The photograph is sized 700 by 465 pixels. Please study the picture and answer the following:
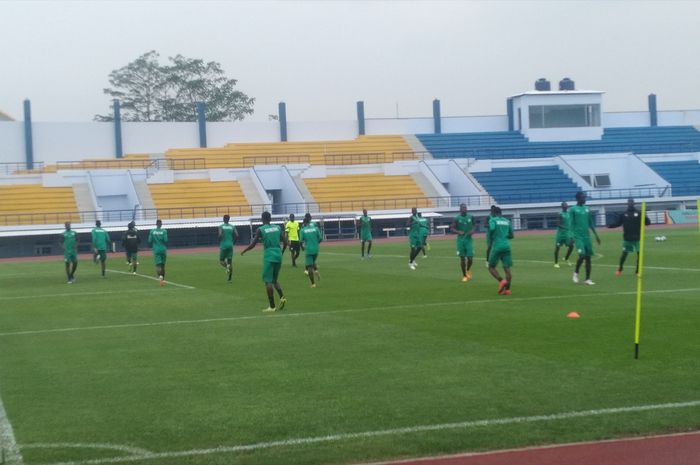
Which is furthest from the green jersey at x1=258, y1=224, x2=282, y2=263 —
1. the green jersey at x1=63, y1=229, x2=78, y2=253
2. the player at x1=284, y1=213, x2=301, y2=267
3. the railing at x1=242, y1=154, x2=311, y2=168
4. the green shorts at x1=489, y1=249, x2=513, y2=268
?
the railing at x1=242, y1=154, x2=311, y2=168

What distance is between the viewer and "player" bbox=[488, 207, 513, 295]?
20922mm

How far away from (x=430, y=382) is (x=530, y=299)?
363 inches

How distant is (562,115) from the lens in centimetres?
8106

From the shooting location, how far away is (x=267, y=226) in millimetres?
19141

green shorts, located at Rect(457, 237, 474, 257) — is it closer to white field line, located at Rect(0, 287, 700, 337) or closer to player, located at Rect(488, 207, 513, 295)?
player, located at Rect(488, 207, 513, 295)

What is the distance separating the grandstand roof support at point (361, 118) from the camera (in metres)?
82.7

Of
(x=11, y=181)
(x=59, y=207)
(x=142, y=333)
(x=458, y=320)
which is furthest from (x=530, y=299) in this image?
(x=11, y=181)

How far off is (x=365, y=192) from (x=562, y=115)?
20.8m

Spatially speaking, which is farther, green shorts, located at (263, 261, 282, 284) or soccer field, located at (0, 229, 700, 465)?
green shorts, located at (263, 261, 282, 284)

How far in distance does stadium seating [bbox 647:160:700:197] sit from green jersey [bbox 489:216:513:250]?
2100 inches

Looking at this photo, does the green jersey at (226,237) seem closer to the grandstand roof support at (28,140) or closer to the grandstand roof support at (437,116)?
the grandstand roof support at (28,140)

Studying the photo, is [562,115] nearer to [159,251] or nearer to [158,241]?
[158,241]

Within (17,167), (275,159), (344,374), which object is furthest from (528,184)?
(344,374)

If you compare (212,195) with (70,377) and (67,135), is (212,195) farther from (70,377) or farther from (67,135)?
(70,377)
